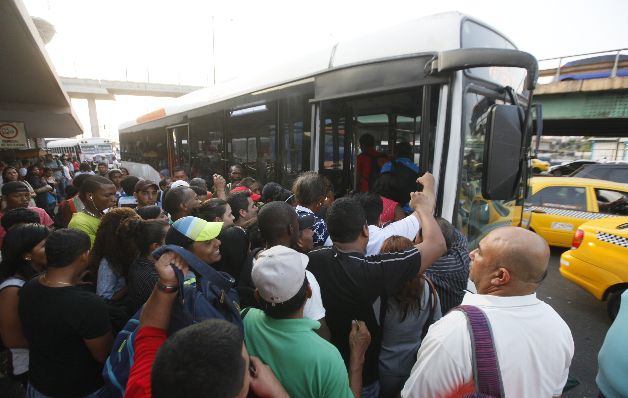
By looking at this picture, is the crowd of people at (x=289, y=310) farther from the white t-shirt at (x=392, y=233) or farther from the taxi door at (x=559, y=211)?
the taxi door at (x=559, y=211)

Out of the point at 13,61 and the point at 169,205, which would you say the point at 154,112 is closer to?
the point at 13,61

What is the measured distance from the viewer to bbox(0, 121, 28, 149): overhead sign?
32.8 feet

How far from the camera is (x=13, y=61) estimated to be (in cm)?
570

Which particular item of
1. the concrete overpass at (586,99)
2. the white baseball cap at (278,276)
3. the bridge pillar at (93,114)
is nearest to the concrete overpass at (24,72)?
the white baseball cap at (278,276)

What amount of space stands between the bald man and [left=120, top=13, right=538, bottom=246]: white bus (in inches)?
45.8

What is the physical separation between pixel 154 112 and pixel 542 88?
14.4 meters

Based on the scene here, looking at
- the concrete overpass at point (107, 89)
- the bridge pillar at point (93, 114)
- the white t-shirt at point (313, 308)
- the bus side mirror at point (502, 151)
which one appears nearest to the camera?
the white t-shirt at point (313, 308)

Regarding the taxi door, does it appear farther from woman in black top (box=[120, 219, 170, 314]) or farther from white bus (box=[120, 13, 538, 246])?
woman in black top (box=[120, 219, 170, 314])

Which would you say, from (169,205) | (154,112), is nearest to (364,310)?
(169,205)

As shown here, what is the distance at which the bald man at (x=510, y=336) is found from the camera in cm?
130

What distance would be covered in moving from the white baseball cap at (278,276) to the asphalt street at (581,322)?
347 centimetres

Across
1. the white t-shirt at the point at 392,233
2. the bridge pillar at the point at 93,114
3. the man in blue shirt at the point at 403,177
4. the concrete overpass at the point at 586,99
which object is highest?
the bridge pillar at the point at 93,114

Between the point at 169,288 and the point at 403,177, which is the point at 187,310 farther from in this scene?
the point at 403,177

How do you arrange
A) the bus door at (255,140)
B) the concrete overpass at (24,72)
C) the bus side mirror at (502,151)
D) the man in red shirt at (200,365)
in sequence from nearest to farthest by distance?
the man in red shirt at (200,365)
the bus side mirror at (502,151)
the concrete overpass at (24,72)
the bus door at (255,140)
